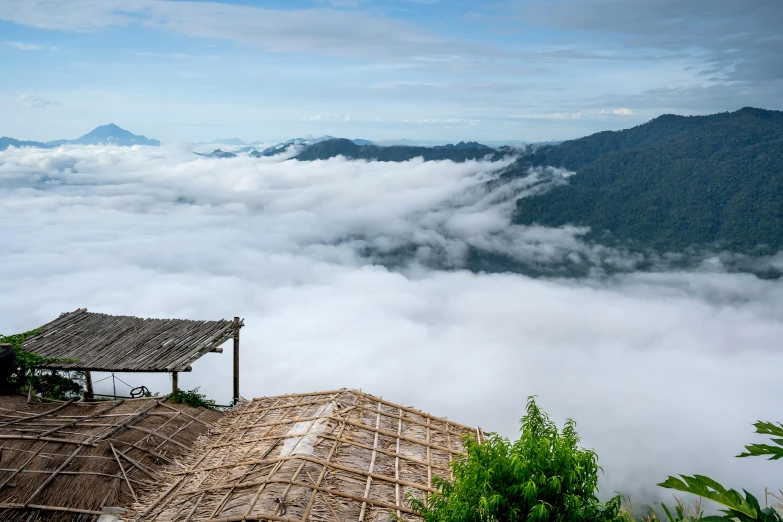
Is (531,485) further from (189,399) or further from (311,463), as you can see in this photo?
(189,399)

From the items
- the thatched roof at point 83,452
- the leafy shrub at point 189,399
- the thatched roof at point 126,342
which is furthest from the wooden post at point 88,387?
the leafy shrub at point 189,399

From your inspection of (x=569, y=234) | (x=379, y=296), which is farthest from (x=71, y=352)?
(x=569, y=234)

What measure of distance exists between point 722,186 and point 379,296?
9637 cm

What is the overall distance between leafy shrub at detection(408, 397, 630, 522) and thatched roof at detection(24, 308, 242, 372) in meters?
10.6

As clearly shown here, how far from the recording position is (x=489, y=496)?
6016mm

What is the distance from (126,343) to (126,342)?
9cm

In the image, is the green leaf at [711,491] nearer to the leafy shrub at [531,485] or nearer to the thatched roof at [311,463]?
the leafy shrub at [531,485]

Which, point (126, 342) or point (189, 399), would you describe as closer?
point (189, 399)

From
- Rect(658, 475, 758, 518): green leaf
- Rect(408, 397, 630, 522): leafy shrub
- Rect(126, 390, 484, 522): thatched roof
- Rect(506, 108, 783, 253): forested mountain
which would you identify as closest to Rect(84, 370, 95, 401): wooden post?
Rect(126, 390, 484, 522): thatched roof

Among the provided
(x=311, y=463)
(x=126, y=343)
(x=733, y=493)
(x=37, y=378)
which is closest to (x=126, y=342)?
(x=126, y=343)

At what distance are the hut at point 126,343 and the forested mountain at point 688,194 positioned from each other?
14173 centimetres

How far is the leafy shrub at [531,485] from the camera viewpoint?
586 centimetres

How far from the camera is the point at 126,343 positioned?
651 inches

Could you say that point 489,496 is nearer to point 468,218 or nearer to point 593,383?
point 593,383
